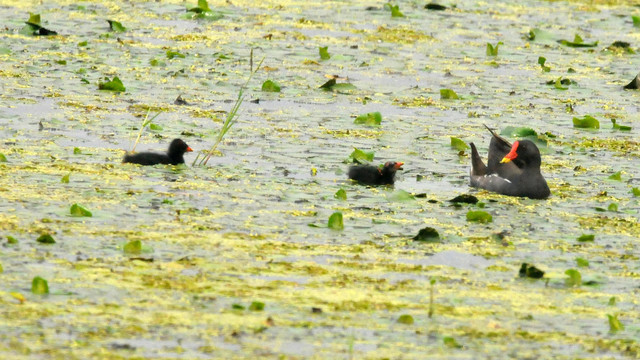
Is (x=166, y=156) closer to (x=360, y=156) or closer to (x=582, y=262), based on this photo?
(x=360, y=156)

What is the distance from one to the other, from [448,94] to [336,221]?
570 cm

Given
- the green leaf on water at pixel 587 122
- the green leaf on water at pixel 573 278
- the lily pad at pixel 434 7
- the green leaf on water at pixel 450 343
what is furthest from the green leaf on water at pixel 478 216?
the lily pad at pixel 434 7

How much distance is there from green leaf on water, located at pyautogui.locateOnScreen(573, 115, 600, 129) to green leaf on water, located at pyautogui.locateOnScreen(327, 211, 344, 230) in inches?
196

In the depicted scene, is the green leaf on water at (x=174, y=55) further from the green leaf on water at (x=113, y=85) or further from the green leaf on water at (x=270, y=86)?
the green leaf on water at (x=113, y=85)

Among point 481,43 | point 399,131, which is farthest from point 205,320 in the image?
point 481,43

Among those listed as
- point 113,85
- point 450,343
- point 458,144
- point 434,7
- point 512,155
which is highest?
point 434,7

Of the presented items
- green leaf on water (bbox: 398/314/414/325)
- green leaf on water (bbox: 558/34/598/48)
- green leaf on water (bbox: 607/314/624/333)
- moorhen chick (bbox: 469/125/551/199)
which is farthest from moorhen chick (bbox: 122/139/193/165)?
green leaf on water (bbox: 558/34/598/48)

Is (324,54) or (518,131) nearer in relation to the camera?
(518,131)

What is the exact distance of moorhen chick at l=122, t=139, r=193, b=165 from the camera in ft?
34.1

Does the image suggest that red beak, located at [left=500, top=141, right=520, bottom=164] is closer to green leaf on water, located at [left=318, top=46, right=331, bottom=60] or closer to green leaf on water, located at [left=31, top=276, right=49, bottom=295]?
green leaf on water, located at [left=31, top=276, right=49, bottom=295]

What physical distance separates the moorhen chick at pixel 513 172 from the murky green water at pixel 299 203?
15 centimetres

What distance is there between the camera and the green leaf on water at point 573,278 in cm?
778

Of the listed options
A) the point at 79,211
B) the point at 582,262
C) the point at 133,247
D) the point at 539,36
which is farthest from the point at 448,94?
the point at 133,247

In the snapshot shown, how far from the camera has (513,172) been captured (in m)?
10.6
